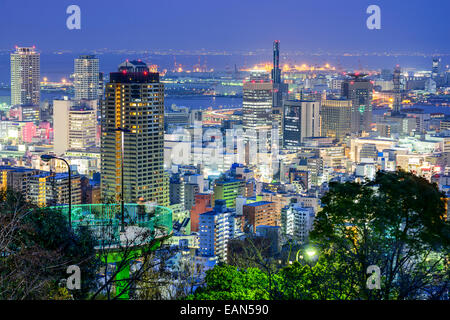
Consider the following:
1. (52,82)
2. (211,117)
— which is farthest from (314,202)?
(52,82)

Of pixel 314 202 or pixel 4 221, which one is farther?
pixel 314 202

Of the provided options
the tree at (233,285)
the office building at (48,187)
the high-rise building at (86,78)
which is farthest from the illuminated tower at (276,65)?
the tree at (233,285)

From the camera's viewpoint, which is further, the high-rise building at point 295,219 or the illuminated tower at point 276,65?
the illuminated tower at point 276,65

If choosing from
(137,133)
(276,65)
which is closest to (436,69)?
(276,65)

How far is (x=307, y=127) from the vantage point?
25.8 meters

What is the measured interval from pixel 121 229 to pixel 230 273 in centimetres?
51

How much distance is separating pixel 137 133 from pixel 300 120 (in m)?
12.8

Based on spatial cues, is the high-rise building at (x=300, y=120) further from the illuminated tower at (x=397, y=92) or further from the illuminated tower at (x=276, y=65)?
the illuminated tower at (x=397, y=92)

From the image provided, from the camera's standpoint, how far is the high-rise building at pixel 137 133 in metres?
13.8

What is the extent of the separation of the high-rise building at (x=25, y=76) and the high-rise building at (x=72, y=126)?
1532 mm
